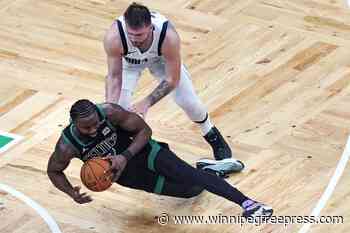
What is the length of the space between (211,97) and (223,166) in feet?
4.09

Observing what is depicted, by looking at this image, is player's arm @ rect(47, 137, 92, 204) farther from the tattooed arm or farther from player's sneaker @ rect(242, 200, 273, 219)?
player's sneaker @ rect(242, 200, 273, 219)

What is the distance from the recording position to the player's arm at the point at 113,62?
27.5ft

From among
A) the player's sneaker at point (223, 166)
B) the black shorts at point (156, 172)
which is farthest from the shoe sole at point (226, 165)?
the black shorts at point (156, 172)

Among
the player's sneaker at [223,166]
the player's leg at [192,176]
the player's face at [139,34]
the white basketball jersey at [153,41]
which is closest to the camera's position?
the player's face at [139,34]

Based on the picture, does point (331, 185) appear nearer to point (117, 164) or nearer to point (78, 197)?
point (117, 164)

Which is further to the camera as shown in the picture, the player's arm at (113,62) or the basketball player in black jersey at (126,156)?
the player's arm at (113,62)

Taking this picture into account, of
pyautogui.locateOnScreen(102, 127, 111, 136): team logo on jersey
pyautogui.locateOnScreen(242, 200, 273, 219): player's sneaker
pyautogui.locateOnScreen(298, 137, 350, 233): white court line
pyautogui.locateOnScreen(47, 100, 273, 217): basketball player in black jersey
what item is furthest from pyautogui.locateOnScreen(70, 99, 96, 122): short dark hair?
pyautogui.locateOnScreen(298, 137, 350, 233): white court line

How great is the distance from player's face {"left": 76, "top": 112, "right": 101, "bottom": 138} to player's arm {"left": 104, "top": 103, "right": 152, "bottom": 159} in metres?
0.15

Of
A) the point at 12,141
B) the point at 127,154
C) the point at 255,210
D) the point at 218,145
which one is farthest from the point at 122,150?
the point at 12,141

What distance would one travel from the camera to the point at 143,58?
855cm

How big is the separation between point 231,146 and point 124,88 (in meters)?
1.26

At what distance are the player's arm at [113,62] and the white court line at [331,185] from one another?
1.74 meters

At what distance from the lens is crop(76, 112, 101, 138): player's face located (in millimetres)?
7805

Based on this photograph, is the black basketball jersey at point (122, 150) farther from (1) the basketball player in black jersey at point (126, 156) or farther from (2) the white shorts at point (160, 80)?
(2) the white shorts at point (160, 80)
